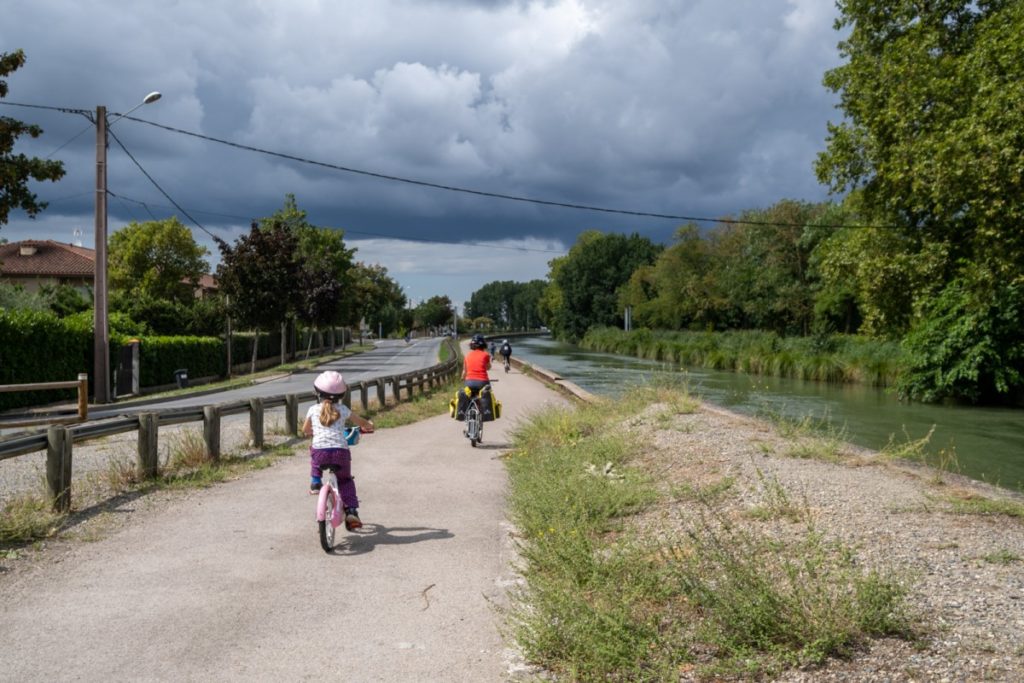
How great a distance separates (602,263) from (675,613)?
10333 centimetres

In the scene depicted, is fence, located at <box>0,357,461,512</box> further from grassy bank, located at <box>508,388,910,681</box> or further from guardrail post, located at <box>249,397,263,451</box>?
grassy bank, located at <box>508,388,910,681</box>

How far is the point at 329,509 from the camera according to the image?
6578 millimetres

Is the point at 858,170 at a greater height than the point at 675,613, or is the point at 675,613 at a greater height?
the point at 858,170

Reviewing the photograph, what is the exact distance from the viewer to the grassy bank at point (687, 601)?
160 inches

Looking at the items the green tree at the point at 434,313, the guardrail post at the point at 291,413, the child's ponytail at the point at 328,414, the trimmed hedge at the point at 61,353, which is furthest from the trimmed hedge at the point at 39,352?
the green tree at the point at 434,313

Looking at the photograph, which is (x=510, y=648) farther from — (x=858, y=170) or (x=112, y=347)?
(x=112, y=347)

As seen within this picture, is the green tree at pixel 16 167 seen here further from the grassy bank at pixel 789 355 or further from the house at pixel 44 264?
the house at pixel 44 264

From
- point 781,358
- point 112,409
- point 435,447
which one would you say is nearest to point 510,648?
point 435,447

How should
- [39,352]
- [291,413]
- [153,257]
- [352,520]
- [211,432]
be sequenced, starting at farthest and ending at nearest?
[153,257], [39,352], [291,413], [211,432], [352,520]

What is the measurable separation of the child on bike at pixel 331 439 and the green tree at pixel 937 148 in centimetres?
1589

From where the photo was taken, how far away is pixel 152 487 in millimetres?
8961

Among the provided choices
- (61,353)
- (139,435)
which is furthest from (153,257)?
(139,435)

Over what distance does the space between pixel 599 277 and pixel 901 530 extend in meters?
101

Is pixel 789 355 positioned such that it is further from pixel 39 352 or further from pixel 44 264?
pixel 44 264
